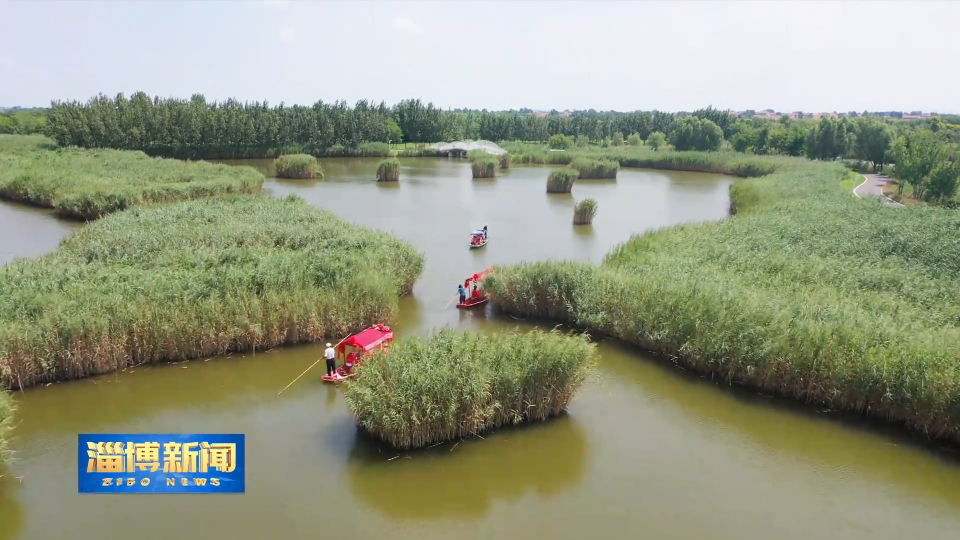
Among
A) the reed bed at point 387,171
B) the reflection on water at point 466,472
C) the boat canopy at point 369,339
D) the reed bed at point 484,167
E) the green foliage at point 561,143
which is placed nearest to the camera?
the reflection on water at point 466,472

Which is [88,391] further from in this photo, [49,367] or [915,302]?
[915,302]

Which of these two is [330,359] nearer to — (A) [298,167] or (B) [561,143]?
(A) [298,167]

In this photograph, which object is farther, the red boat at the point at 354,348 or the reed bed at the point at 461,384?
the red boat at the point at 354,348

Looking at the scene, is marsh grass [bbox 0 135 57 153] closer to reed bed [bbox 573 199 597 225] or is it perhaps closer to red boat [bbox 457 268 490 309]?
reed bed [bbox 573 199 597 225]

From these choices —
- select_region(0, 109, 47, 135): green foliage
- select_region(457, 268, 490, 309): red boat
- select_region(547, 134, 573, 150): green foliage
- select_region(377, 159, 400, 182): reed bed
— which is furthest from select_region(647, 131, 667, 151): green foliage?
select_region(0, 109, 47, 135): green foliage

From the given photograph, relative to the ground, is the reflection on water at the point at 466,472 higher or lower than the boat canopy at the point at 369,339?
lower

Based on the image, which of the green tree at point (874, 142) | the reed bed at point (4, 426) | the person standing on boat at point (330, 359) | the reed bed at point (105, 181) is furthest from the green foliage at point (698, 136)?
the reed bed at point (4, 426)

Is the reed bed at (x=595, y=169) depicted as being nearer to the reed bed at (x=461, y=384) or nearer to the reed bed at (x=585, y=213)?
the reed bed at (x=585, y=213)
